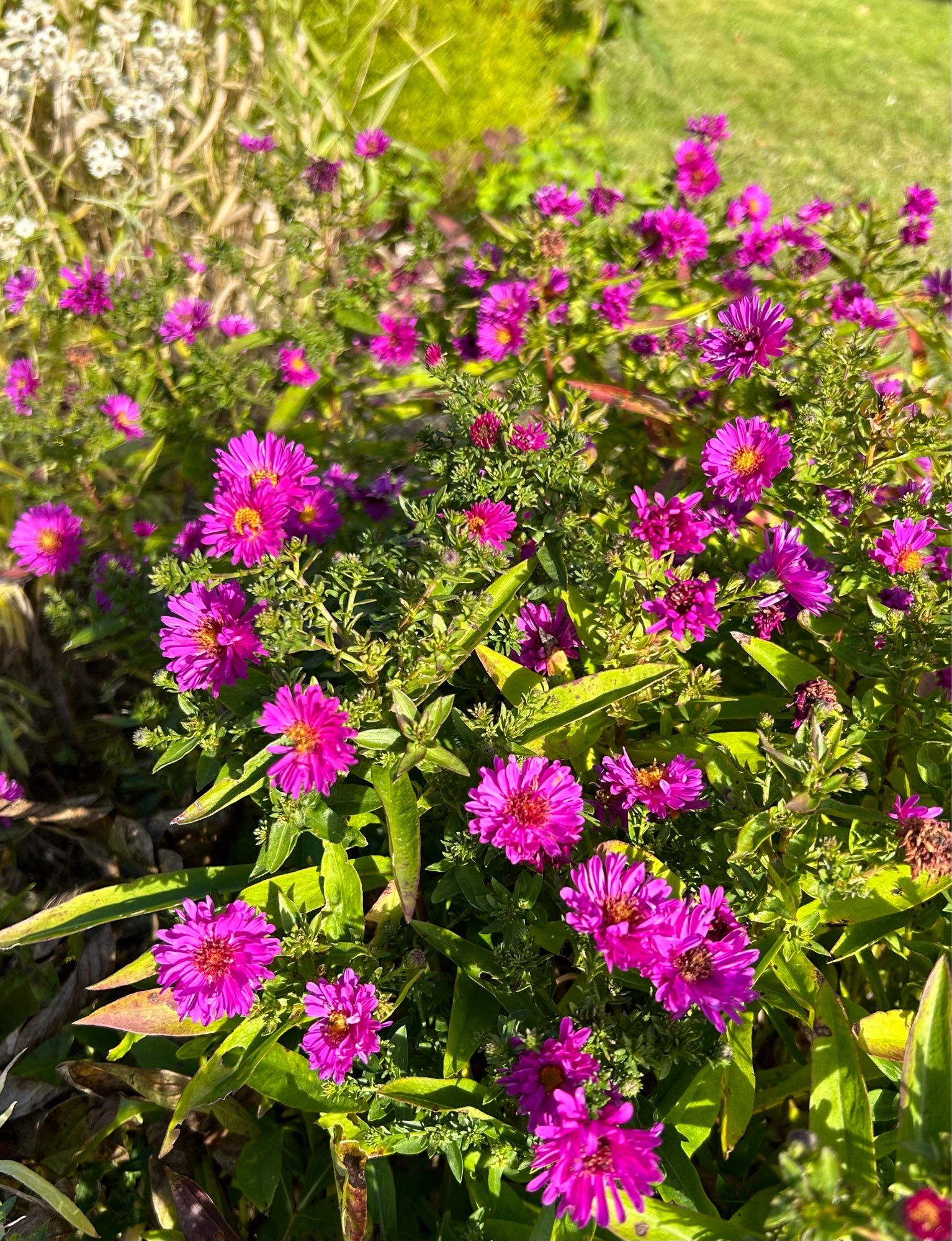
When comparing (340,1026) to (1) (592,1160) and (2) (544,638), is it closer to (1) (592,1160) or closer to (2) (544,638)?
(1) (592,1160)

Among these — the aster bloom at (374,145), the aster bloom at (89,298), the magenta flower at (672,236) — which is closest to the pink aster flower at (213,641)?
the aster bloom at (89,298)

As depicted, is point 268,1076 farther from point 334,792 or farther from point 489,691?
point 489,691

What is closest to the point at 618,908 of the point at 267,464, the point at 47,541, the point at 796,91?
the point at 267,464

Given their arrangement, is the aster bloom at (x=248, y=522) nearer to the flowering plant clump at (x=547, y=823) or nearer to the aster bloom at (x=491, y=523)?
the flowering plant clump at (x=547, y=823)

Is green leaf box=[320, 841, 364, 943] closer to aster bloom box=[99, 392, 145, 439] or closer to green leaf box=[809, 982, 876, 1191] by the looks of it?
green leaf box=[809, 982, 876, 1191]

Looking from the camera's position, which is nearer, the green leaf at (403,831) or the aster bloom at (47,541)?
the green leaf at (403,831)

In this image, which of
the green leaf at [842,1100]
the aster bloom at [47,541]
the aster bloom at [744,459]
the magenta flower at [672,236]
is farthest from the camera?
the magenta flower at [672,236]

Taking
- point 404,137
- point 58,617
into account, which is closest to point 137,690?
point 58,617
